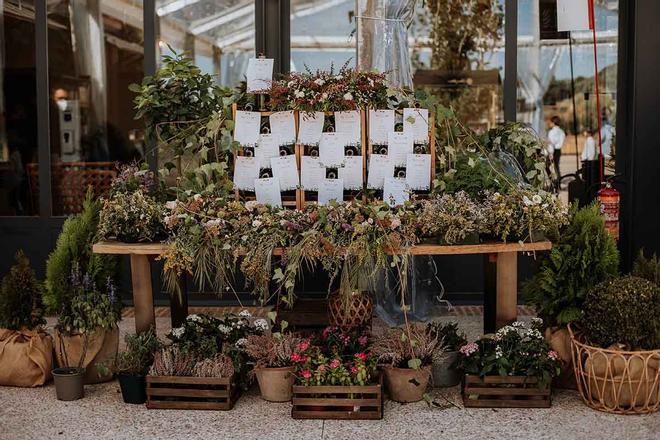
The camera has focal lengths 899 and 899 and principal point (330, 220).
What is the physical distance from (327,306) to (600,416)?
1650 millimetres

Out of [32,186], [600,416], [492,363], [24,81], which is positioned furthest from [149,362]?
[24,81]

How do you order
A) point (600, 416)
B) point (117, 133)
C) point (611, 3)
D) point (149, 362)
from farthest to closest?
1. point (117, 133)
2. point (611, 3)
3. point (149, 362)
4. point (600, 416)

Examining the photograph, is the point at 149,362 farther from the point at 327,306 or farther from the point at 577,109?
the point at 577,109

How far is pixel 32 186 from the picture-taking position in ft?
24.5

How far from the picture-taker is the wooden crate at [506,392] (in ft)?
15.1

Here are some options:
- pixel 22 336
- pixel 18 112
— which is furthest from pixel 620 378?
pixel 18 112

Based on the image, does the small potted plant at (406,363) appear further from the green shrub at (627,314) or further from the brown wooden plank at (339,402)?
the green shrub at (627,314)

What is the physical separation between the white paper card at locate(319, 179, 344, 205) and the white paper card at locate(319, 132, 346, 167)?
10 centimetres

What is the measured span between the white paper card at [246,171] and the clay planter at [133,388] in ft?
3.97

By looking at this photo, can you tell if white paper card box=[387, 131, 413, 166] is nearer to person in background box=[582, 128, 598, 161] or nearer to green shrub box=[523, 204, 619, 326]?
green shrub box=[523, 204, 619, 326]

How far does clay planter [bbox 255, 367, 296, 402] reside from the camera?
4691mm

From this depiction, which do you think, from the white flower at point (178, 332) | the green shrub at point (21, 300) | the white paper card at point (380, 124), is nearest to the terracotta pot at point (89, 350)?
the green shrub at point (21, 300)

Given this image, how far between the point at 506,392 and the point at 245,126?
6.74 ft

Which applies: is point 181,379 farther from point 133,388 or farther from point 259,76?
point 259,76
